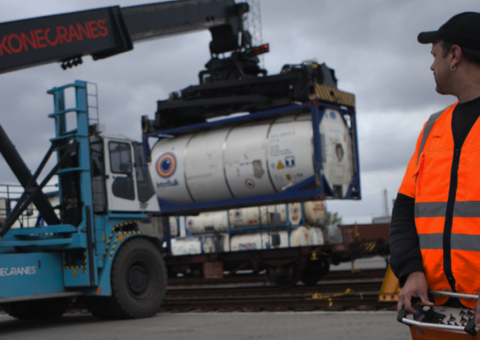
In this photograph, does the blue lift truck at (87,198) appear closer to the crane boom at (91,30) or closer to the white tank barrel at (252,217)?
the crane boom at (91,30)

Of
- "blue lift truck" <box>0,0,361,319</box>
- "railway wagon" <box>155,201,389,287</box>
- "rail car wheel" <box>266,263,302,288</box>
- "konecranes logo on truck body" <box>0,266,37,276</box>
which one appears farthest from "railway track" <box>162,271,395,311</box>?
"konecranes logo on truck body" <box>0,266,37,276</box>

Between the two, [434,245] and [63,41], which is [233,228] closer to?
[63,41]

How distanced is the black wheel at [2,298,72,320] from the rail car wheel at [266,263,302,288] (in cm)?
598

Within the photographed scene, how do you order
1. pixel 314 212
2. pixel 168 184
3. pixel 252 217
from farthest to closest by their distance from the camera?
1. pixel 252 217
2. pixel 314 212
3. pixel 168 184

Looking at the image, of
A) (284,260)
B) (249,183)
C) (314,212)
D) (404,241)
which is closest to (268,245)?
(284,260)

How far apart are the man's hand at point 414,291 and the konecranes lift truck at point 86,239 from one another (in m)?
6.85

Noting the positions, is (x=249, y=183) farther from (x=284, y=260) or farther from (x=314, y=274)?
(x=314, y=274)

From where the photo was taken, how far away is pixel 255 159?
12156 mm

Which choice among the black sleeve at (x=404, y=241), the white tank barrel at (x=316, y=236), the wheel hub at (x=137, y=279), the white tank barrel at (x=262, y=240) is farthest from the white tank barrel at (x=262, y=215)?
the black sleeve at (x=404, y=241)

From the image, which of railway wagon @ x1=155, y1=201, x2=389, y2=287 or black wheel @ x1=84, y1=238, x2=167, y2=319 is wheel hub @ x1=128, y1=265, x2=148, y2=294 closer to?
black wheel @ x1=84, y1=238, x2=167, y2=319

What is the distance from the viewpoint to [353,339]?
19.3 feet

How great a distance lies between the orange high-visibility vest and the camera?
173cm

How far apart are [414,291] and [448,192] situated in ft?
1.19

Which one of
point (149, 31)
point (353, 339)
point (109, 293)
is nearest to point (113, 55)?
point (149, 31)
